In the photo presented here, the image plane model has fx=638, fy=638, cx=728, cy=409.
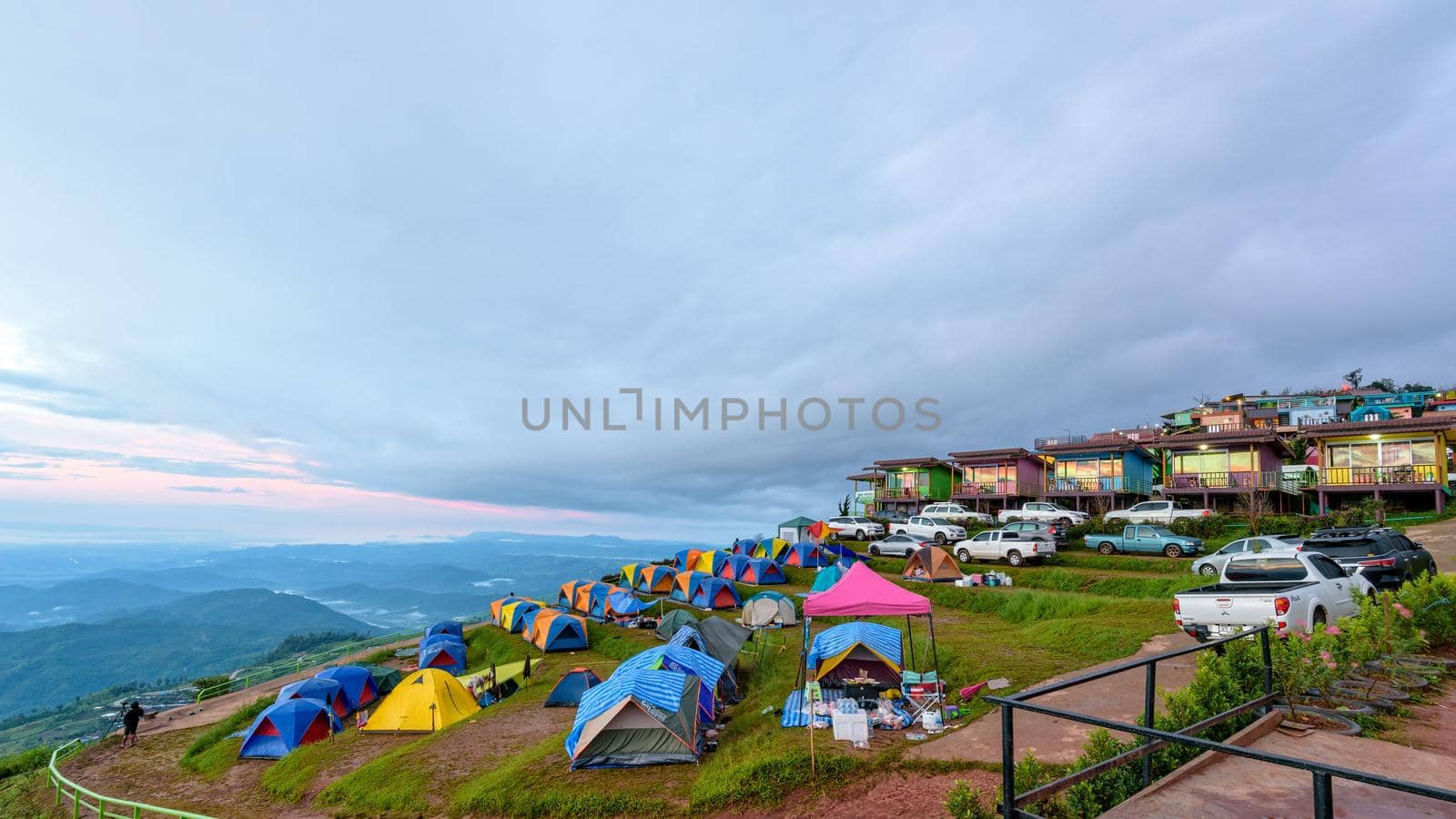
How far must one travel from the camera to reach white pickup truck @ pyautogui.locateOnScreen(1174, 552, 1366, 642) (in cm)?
1051

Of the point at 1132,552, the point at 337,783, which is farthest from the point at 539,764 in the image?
the point at 1132,552

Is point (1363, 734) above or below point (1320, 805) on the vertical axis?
below

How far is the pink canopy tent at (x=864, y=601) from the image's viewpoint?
1386 centimetres

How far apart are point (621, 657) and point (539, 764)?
13.6m

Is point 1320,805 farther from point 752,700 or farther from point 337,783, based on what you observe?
point 337,783

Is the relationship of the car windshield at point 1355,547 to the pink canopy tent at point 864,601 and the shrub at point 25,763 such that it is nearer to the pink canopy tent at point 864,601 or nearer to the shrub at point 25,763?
the pink canopy tent at point 864,601

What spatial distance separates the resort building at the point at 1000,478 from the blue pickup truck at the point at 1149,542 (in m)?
13.4

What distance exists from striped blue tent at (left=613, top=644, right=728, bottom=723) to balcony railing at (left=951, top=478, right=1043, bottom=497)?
111ft

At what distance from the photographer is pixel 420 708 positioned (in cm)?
1892

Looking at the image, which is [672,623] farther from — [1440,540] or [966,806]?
[1440,540]

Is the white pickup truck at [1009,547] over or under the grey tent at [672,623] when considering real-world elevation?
over

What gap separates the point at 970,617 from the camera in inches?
883

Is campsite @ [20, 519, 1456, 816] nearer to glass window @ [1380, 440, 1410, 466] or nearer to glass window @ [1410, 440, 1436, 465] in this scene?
glass window @ [1380, 440, 1410, 466]

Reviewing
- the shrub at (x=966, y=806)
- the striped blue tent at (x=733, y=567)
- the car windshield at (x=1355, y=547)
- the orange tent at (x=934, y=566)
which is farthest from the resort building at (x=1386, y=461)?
the shrub at (x=966, y=806)
